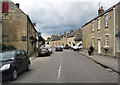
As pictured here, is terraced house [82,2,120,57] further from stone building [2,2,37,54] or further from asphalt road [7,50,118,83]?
stone building [2,2,37,54]

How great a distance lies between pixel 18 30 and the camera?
1966 centimetres

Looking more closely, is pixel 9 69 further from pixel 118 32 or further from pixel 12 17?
pixel 12 17

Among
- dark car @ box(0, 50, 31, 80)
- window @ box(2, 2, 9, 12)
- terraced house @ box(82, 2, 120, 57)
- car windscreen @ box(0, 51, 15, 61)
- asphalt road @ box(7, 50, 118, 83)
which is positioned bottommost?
asphalt road @ box(7, 50, 118, 83)

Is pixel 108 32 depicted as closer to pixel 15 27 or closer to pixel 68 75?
pixel 68 75

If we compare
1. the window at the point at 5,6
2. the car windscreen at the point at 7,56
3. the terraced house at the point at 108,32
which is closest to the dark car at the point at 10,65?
the car windscreen at the point at 7,56

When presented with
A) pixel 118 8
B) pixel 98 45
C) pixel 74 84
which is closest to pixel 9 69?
pixel 74 84

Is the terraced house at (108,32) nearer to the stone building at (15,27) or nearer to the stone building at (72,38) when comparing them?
the stone building at (15,27)

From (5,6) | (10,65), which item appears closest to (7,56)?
(10,65)

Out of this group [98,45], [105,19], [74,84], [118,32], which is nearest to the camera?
[74,84]

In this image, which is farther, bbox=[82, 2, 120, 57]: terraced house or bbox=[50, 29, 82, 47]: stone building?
bbox=[50, 29, 82, 47]: stone building

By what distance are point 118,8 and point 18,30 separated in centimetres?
1429

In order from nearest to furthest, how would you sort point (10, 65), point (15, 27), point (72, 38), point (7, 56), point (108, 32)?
point (10, 65), point (7, 56), point (108, 32), point (15, 27), point (72, 38)

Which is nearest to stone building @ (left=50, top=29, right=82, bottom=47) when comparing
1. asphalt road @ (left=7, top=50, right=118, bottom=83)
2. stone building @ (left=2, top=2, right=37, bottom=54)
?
stone building @ (left=2, top=2, right=37, bottom=54)

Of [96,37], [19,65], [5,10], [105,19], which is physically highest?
[5,10]
